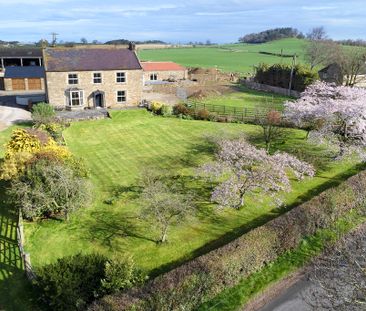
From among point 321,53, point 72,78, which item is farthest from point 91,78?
point 321,53

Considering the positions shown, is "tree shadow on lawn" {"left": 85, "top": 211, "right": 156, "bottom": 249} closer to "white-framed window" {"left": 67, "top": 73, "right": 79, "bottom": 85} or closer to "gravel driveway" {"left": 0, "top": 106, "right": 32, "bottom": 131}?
"gravel driveway" {"left": 0, "top": 106, "right": 32, "bottom": 131}

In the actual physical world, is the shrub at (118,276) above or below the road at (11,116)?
below

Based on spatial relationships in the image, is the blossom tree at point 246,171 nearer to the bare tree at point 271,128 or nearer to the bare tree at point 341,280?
the bare tree at point 341,280

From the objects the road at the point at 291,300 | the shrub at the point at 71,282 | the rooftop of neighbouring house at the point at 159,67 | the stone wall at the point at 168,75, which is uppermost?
the rooftop of neighbouring house at the point at 159,67

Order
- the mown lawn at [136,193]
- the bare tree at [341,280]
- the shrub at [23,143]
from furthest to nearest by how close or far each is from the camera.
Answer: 1. the shrub at [23,143]
2. the mown lawn at [136,193]
3. the bare tree at [341,280]

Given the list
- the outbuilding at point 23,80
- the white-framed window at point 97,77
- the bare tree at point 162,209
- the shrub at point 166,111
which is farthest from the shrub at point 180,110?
the outbuilding at point 23,80

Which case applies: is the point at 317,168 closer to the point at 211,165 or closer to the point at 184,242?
the point at 211,165

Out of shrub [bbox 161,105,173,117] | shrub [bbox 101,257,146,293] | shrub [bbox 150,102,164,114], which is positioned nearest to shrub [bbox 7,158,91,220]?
shrub [bbox 101,257,146,293]
